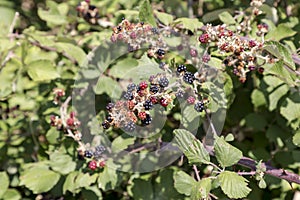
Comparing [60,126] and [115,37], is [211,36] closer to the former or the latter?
[115,37]

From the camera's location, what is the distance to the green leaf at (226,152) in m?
1.52

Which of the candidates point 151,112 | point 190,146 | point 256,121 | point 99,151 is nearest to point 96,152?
point 99,151

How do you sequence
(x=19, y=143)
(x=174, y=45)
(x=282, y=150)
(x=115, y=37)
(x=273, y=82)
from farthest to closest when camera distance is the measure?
(x=19, y=143) < (x=282, y=150) < (x=273, y=82) < (x=174, y=45) < (x=115, y=37)

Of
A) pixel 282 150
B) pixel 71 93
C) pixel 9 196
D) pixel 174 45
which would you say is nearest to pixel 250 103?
pixel 282 150

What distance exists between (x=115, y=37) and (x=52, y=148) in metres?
0.75

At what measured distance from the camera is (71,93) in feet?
7.61

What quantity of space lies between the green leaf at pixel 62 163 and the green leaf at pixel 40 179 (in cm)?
5

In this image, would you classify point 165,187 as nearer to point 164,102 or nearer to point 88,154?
point 88,154

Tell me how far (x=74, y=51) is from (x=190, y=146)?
0.87 m

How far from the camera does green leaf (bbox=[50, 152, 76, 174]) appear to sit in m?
2.09

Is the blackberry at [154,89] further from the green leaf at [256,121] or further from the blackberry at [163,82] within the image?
the green leaf at [256,121]

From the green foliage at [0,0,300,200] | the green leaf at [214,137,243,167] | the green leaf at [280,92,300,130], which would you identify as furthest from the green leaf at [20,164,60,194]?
the green leaf at [280,92,300,130]

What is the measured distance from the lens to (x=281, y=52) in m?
1.59

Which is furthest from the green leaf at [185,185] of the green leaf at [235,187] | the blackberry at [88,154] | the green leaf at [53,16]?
the green leaf at [53,16]
